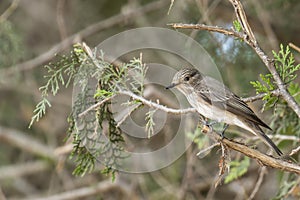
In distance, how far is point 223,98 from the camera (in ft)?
12.7

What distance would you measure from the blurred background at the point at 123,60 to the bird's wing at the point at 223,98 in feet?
3.22

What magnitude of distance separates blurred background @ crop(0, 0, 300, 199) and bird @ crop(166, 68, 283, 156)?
1.01 m

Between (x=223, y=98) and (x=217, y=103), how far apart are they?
0.05m

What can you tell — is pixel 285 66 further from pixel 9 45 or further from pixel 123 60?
pixel 123 60

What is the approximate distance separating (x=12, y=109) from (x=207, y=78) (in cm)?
443

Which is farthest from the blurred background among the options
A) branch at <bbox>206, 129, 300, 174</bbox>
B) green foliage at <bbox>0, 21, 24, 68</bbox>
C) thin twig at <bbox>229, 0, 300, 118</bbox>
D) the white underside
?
thin twig at <bbox>229, 0, 300, 118</bbox>

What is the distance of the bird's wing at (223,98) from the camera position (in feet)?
12.1

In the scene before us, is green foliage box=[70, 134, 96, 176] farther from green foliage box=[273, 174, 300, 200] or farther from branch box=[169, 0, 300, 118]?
green foliage box=[273, 174, 300, 200]

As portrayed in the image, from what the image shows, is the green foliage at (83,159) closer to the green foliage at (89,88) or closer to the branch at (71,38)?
the green foliage at (89,88)

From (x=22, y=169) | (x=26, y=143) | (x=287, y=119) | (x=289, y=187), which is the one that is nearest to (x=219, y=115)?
(x=287, y=119)

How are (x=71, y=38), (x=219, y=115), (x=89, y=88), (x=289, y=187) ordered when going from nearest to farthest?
1. (x=89, y=88)
2. (x=219, y=115)
3. (x=289, y=187)
4. (x=71, y=38)

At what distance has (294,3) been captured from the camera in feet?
18.6

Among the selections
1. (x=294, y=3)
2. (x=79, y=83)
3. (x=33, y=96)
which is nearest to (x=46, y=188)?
(x=33, y=96)

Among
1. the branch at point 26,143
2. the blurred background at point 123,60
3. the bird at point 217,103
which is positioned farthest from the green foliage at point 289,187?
the branch at point 26,143
